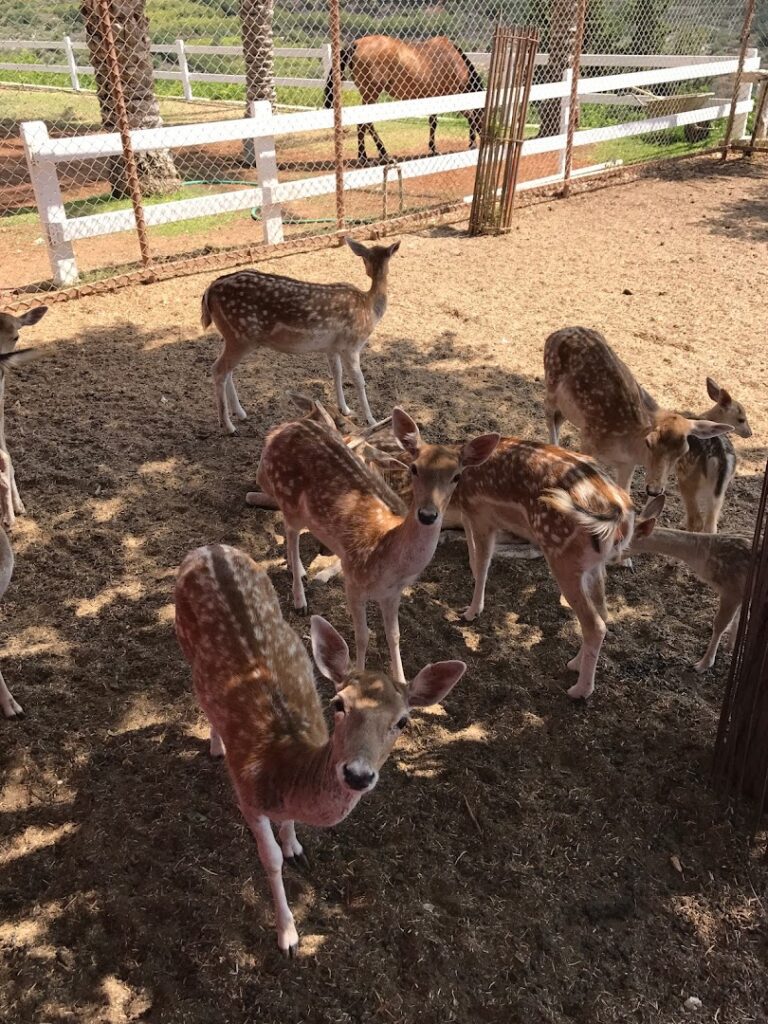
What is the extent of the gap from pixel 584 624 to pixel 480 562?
77 centimetres

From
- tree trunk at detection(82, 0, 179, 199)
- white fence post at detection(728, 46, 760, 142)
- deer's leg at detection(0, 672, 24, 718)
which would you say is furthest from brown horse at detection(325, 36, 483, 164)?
deer's leg at detection(0, 672, 24, 718)

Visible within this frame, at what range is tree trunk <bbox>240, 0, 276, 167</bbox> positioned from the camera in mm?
11570

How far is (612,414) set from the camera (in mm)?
4859

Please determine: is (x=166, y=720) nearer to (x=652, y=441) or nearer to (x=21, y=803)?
(x=21, y=803)

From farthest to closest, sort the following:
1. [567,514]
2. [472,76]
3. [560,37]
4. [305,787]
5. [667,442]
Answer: [560,37]
[472,76]
[667,442]
[567,514]
[305,787]

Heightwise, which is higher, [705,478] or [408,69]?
[408,69]

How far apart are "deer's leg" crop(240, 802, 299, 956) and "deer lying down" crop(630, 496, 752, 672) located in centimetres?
205

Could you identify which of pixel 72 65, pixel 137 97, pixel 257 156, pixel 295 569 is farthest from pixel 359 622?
pixel 72 65

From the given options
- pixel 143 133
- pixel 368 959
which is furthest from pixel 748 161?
pixel 368 959

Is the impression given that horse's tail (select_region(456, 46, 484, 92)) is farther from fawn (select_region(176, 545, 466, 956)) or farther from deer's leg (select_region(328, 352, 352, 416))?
fawn (select_region(176, 545, 466, 956))

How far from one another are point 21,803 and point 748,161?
1453cm

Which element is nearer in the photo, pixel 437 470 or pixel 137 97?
pixel 437 470

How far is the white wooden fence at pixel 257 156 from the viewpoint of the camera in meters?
7.77

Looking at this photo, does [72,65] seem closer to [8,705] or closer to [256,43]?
[256,43]
